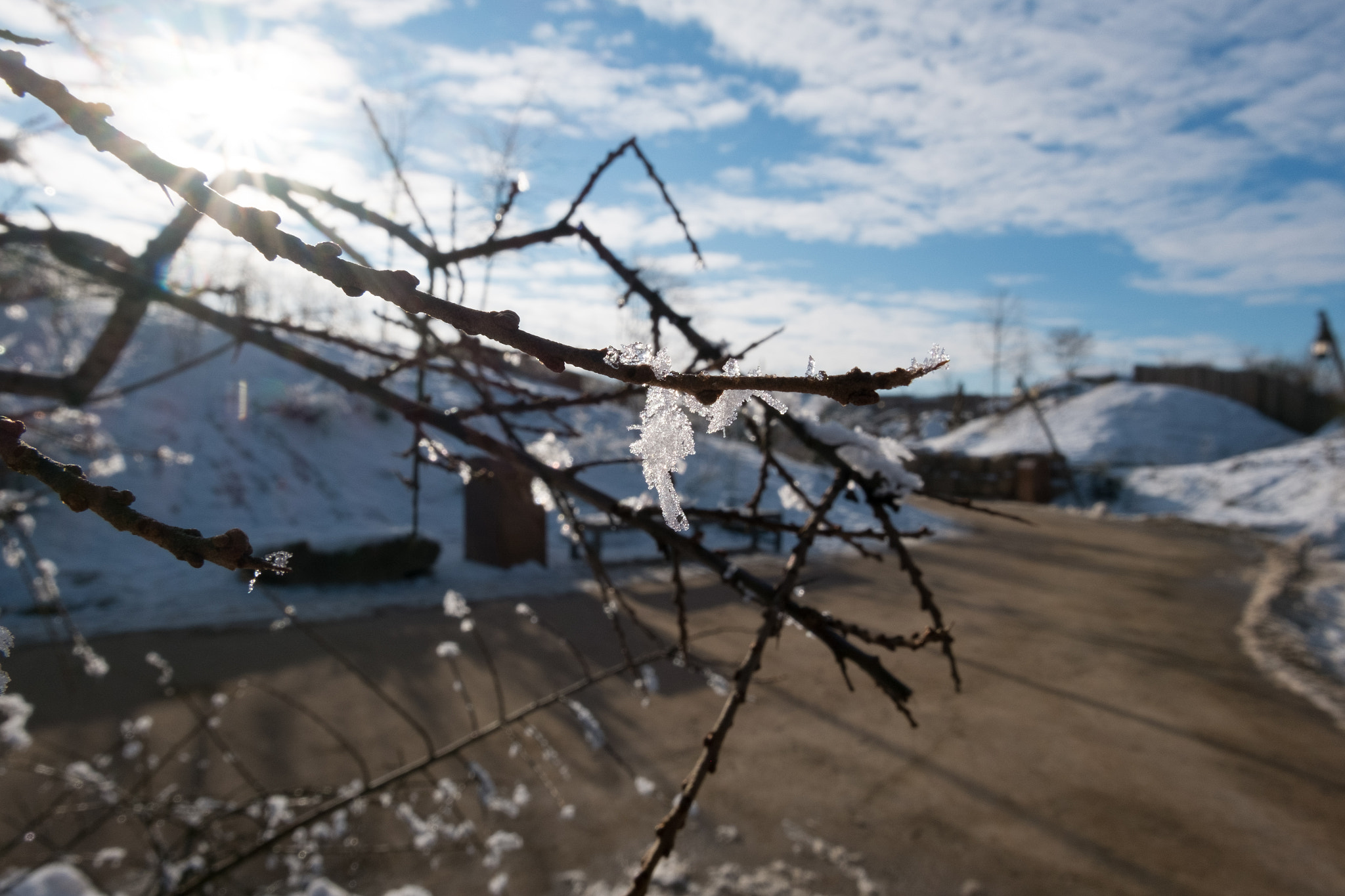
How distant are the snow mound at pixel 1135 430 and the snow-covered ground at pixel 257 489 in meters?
11.7

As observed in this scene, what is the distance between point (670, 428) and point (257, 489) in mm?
12076

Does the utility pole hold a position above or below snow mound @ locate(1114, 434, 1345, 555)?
above

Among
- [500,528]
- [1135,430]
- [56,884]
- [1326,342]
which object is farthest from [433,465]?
[1135,430]

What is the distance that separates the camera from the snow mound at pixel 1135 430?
2339 centimetres

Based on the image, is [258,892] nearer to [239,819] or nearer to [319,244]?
[239,819]

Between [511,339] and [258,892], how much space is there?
316cm

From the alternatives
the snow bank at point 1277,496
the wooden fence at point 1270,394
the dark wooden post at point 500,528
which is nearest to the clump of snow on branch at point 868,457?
the dark wooden post at point 500,528

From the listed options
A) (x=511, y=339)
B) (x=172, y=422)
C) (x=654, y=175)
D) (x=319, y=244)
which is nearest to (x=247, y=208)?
(x=319, y=244)

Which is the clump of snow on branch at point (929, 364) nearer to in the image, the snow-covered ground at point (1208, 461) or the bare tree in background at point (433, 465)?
the bare tree in background at point (433, 465)

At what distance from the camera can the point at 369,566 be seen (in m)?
7.67

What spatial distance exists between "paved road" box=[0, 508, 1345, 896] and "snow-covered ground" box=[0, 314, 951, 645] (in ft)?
3.59

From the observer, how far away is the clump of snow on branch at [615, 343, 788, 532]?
0.50 meters

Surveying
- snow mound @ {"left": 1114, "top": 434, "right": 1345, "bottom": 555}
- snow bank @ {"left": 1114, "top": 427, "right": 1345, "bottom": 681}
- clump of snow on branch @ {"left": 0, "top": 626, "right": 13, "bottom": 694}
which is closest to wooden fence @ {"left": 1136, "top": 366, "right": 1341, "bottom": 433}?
snow bank @ {"left": 1114, "top": 427, "right": 1345, "bottom": 681}

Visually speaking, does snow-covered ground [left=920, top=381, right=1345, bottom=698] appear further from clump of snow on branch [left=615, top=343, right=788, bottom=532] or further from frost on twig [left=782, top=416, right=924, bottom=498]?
clump of snow on branch [left=615, top=343, right=788, bottom=532]
